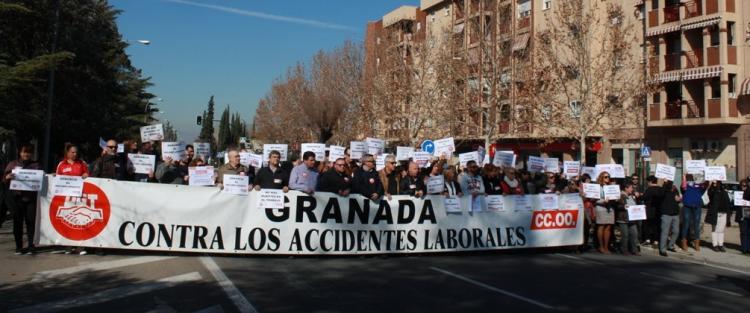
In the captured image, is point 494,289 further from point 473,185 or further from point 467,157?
point 467,157

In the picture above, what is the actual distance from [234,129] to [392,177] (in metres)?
126

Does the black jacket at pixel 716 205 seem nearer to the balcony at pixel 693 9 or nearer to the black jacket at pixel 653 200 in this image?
the black jacket at pixel 653 200

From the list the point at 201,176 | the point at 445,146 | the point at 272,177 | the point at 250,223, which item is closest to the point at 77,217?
the point at 201,176

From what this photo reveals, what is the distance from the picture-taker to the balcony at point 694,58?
111ft

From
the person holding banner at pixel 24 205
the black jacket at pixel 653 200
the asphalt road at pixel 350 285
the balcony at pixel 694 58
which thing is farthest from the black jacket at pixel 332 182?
the balcony at pixel 694 58

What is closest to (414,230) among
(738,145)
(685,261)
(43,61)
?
(685,261)

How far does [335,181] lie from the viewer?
442 inches

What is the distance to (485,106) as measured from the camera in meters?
30.9

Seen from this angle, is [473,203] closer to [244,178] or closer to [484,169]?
[484,169]

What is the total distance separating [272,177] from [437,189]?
3009mm

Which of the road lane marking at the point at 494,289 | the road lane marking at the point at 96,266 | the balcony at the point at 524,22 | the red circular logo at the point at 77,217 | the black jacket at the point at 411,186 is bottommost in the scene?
the road lane marking at the point at 494,289

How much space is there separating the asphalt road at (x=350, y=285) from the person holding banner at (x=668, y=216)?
212 cm

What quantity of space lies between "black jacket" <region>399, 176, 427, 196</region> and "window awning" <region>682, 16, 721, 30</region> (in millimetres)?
26729

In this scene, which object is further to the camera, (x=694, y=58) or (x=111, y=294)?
(x=694, y=58)
